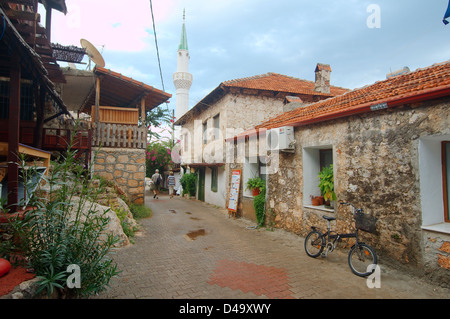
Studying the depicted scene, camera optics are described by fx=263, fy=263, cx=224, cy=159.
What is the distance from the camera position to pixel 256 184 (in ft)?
29.8

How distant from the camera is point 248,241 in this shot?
6.83 meters

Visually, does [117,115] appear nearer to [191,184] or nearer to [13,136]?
[13,136]

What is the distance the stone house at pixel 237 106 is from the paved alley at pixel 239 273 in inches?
198

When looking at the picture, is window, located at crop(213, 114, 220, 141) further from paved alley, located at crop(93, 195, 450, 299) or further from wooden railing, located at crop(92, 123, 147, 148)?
paved alley, located at crop(93, 195, 450, 299)

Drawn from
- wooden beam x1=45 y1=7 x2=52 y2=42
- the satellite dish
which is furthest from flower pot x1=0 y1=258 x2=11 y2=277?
the satellite dish

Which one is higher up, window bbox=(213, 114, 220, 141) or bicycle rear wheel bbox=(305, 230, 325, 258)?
window bbox=(213, 114, 220, 141)

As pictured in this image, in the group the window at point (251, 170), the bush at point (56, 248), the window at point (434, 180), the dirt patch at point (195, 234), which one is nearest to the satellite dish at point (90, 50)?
the window at point (251, 170)

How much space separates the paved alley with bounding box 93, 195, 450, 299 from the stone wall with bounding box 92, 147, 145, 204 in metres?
3.22

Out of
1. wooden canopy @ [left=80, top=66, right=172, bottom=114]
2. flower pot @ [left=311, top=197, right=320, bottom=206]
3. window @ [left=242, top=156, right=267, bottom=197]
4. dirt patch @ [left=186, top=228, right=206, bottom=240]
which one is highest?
wooden canopy @ [left=80, top=66, right=172, bottom=114]

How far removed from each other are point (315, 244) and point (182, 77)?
2946cm

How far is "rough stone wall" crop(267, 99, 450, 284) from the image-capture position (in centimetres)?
421

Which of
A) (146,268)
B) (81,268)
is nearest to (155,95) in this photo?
(146,268)

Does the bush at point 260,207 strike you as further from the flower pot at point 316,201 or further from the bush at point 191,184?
the bush at point 191,184

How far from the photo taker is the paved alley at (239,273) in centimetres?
380
